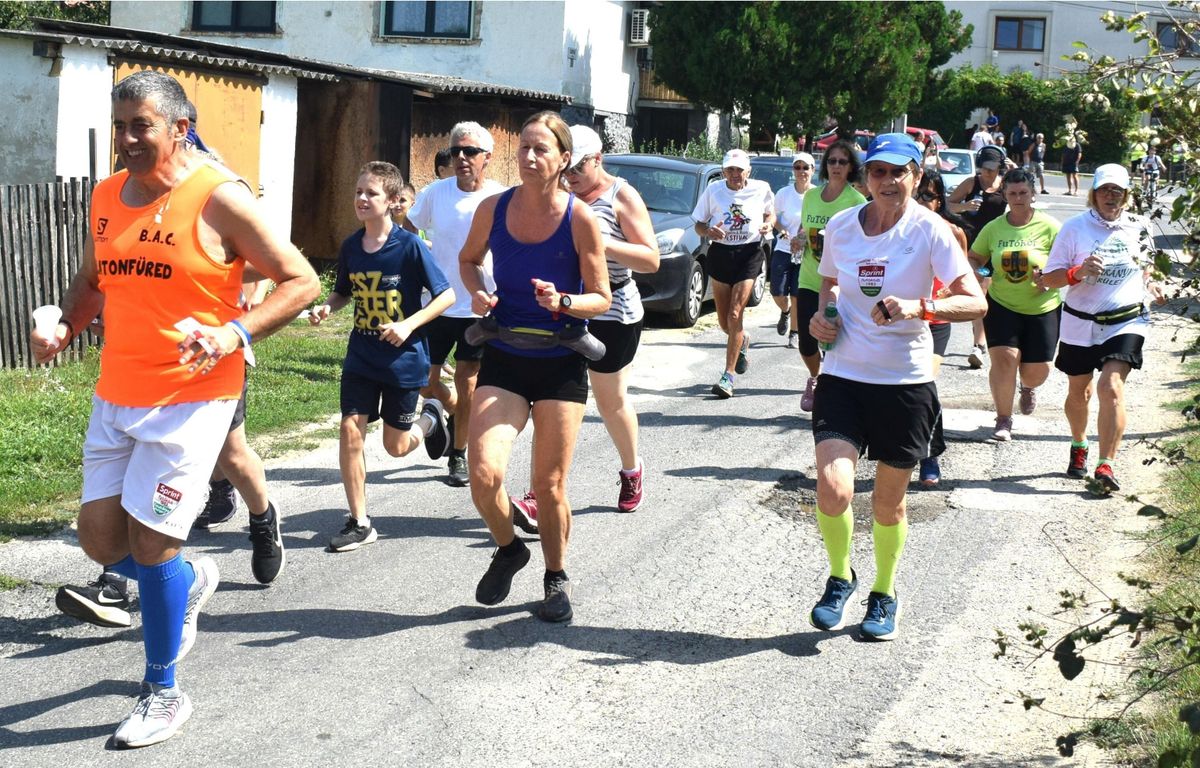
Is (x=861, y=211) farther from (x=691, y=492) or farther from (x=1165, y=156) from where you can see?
(x=691, y=492)

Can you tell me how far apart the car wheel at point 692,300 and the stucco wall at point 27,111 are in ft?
21.9

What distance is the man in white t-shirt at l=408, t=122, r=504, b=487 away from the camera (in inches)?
308

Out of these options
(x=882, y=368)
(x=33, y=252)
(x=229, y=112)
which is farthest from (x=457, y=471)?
(x=229, y=112)

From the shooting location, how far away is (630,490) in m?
7.67

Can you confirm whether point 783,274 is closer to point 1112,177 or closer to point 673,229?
point 673,229

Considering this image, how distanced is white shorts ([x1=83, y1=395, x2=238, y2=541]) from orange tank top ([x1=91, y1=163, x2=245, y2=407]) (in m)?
0.05

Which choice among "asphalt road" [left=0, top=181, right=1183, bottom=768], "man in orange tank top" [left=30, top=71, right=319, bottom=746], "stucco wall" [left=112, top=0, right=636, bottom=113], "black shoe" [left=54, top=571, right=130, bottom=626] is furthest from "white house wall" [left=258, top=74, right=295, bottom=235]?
"stucco wall" [left=112, top=0, right=636, bottom=113]

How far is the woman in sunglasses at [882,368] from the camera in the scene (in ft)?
18.3

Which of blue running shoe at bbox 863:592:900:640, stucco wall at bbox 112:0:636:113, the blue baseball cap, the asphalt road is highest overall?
stucco wall at bbox 112:0:636:113

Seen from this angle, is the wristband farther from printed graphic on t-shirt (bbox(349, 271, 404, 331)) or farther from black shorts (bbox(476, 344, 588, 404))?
printed graphic on t-shirt (bbox(349, 271, 404, 331))

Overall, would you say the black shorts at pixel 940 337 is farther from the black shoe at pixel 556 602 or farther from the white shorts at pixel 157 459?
the white shorts at pixel 157 459

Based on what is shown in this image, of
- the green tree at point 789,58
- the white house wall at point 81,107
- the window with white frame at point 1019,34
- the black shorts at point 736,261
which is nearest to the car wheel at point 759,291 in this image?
the black shorts at point 736,261

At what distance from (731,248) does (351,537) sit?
539 centimetres

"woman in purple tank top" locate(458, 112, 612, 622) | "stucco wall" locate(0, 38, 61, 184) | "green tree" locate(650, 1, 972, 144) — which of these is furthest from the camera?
"green tree" locate(650, 1, 972, 144)
